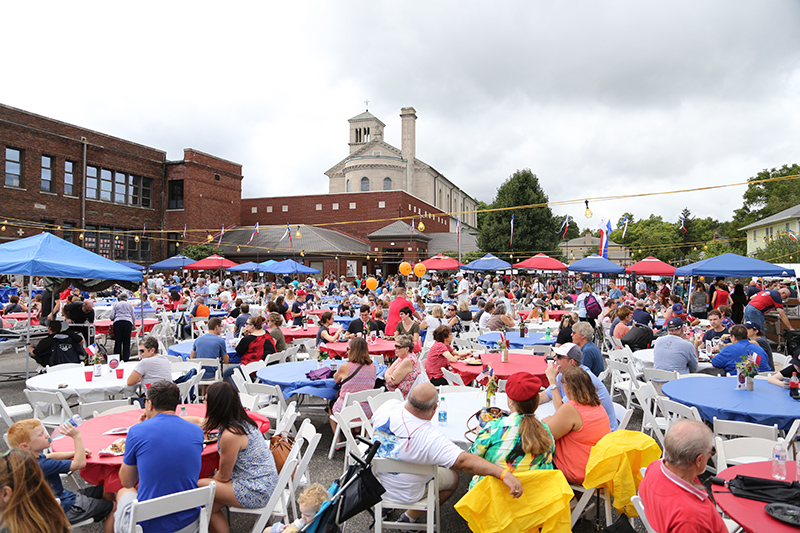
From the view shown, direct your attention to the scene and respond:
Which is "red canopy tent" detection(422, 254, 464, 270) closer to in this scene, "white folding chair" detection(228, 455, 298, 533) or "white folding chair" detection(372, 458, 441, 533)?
"white folding chair" detection(372, 458, 441, 533)

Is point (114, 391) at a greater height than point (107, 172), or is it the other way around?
point (107, 172)

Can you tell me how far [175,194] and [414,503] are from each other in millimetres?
38531

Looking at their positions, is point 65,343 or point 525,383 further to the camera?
point 65,343

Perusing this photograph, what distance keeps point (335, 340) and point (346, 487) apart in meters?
6.33

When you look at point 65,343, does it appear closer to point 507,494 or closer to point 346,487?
point 346,487

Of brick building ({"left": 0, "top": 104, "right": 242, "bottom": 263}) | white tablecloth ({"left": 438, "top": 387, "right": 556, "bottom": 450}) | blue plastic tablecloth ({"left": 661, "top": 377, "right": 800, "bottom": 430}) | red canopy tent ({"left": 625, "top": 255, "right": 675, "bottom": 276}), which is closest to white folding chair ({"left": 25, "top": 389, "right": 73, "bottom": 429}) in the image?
white tablecloth ({"left": 438, "top": 387, "right": 556, "bottom": 450})

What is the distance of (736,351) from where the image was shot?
20.9 feet

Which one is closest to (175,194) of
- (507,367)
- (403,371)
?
(403,371)

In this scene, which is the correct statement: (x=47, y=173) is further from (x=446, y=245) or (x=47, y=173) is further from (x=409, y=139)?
(x=409, y=139)

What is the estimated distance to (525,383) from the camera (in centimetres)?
326

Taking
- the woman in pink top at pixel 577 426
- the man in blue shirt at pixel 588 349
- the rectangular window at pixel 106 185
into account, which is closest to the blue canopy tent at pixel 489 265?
the man in blue shirt at pixel 588 349

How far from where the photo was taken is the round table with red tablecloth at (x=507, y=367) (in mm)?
6480

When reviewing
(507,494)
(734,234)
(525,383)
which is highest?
(734,234)

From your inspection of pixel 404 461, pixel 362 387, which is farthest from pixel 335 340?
pixel 404 461
